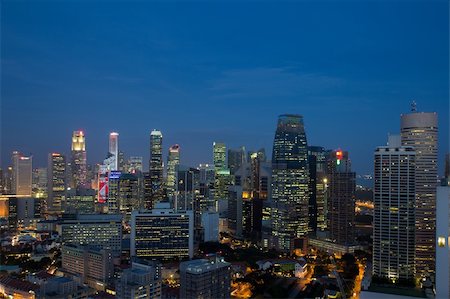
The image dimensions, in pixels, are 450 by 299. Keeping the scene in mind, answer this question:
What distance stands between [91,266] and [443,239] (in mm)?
5757

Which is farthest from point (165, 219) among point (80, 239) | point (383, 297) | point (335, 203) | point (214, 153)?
point (214, 153)

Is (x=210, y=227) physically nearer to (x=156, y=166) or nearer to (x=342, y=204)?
(x=342, y=204)

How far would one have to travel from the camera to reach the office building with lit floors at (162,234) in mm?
9203

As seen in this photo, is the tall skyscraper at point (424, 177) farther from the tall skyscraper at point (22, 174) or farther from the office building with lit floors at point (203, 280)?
the tall skyscraper at point (22, 174)

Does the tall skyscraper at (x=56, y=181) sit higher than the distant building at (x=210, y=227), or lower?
higher

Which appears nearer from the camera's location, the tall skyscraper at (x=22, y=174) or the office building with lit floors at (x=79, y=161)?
the tall skyscraper at (x=22, y=174)

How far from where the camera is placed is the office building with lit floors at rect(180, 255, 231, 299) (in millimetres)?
4992

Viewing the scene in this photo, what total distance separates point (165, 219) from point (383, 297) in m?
5.66

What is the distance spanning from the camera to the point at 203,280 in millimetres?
5023

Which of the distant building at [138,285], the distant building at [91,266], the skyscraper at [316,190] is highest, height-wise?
the skyscraper at [316,190]

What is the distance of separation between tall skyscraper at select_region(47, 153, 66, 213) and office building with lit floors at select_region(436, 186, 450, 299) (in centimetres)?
1436

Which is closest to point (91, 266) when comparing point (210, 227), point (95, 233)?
point (95, 233)

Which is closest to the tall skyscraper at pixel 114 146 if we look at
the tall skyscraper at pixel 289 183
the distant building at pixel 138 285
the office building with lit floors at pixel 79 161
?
the office building with lit floors at pixel 79 161

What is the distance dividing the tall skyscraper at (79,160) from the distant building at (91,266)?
10373 millimetres
